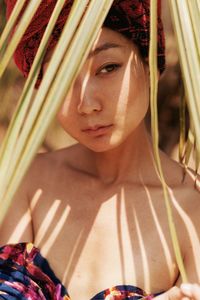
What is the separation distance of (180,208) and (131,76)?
0.25 metres

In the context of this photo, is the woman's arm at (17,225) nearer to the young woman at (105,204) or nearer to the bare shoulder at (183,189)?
the young woman at (105,204)

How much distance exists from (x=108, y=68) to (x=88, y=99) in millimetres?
64

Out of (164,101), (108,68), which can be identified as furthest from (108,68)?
(164,101)

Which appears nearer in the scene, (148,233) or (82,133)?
(82,133)

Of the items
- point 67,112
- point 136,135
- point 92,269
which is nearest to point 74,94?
point 67,112

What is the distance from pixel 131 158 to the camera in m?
1.22

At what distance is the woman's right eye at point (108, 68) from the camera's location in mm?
1050

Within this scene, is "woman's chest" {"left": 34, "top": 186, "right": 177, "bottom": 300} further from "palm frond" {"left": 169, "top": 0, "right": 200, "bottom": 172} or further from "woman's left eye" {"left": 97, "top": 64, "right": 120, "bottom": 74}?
"palm frond" {"left": 169, "top": 0, "right": 200, "bottom": 172}

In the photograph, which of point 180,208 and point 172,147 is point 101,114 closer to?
point 180,208

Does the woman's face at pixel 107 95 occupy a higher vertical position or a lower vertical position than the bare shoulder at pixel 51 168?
higher

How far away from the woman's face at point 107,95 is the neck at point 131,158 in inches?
5.7

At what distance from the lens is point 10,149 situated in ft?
2.32

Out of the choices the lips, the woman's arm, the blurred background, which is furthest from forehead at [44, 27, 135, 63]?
the blurred background

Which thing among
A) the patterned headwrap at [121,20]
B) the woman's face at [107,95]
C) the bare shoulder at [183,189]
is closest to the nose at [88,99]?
the woman's face at [107,95]
